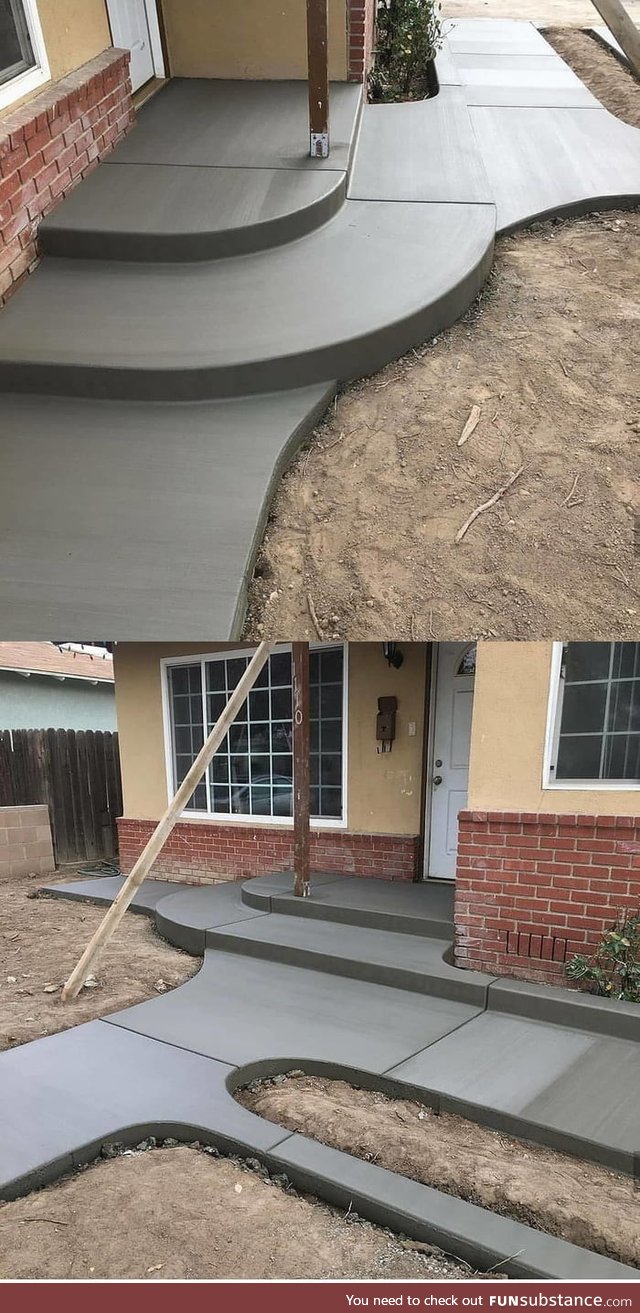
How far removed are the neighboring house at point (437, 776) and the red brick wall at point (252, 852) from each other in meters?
0.01

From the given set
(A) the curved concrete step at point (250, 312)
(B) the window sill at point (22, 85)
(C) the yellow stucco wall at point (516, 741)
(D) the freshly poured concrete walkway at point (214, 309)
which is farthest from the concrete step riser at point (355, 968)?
(B) the window sill at point (22, 85)

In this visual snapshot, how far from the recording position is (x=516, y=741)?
141 inches

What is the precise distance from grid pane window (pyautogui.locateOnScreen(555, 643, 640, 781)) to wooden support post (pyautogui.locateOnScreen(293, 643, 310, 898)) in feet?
5.23

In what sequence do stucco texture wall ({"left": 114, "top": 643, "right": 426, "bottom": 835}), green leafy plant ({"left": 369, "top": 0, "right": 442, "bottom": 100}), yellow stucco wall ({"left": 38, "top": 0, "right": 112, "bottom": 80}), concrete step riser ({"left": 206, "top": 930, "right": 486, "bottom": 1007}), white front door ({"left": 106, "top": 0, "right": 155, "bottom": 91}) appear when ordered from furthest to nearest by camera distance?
green leafy plant ({"left": 369, "top": 0, "right": 442, "bottom": 100}), stucco texture wall ({"left": 114, "top": 643, "right": 426, "bottom": 835}), white front door ({"left": 106, "top": 0, "right": 155, "bottom": 91}), yellow stucco wall ({"left": 38, "top": 0, "right": 112, "bottom": 80}), concrete step riser ({"left": 206, "top": 930, "right": 486, "bottom": 1007})

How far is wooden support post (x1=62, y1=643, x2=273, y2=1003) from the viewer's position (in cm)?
335

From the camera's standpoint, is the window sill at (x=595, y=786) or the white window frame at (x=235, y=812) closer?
the window sill at (x=595, y=786)

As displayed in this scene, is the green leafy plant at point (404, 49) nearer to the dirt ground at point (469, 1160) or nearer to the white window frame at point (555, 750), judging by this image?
the white window frame at point (555, 750)

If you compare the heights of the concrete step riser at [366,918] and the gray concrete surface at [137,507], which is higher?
the gray concrete surface at [137,507]

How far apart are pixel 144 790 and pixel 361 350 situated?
15.1 ft

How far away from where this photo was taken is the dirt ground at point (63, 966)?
12.1 ft

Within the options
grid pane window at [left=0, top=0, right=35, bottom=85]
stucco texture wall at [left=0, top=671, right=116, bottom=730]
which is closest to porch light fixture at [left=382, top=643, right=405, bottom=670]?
stucco texture wall at [left=0, top=671, right=116, bottom=730]

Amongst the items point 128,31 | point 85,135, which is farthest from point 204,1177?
point 128,31

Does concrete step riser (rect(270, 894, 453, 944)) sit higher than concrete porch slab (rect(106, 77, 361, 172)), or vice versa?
concrete porch slab (rect(106, 77, 361, 172))

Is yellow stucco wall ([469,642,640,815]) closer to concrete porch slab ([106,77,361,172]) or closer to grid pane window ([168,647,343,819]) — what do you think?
grid pane window ([168,647,343,819])
